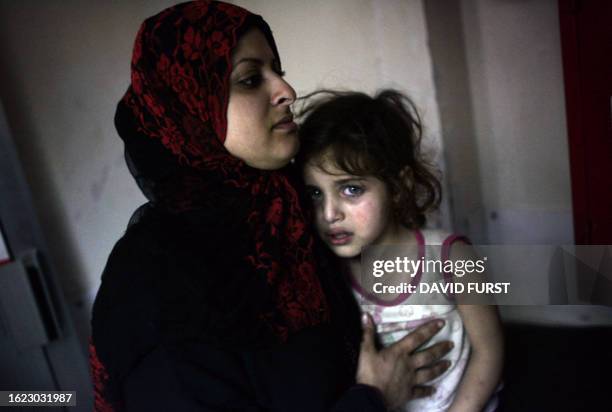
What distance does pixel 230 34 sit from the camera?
606 millimetres

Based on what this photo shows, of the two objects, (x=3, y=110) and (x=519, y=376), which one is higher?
(x=3, y=110)

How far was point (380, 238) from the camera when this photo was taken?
0.81m

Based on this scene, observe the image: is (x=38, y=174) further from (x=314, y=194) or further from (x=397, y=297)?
(x=397, y=297)

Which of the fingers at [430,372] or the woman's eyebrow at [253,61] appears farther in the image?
the fingers at [430,372]

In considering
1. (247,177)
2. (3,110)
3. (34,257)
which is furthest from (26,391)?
(247,177)

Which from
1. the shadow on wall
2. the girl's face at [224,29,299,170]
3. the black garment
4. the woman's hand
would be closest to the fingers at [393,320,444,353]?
the woman's hand

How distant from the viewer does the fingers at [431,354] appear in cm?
72

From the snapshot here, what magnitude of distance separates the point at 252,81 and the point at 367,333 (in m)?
0.43

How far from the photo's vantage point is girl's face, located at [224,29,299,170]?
2.03 ft

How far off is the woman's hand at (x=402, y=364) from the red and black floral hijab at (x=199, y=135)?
0.11 meters

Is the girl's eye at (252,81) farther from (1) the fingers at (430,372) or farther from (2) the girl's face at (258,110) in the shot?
(1) the fingers at (430,372)

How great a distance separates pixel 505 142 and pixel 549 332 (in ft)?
1.96

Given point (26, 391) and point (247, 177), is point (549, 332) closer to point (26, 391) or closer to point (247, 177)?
point (247, 177)

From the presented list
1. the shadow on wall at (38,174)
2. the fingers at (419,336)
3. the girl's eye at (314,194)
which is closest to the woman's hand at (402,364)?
the fingers at (419,336)
